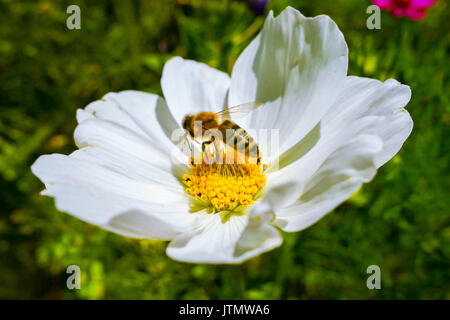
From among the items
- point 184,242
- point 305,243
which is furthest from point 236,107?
point 305,243

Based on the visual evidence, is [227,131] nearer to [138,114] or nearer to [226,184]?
[226,184]

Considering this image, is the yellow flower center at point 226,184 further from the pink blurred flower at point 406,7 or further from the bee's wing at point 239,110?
the pink blurred flower at point 406,7

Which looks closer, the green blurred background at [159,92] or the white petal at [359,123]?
the white petal at [359,123]

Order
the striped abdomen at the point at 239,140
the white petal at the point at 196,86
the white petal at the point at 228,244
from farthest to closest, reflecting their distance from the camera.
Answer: the white petal at the point at 196,86, the striped abdomen at the point at 239,140, the white petal at the point at 228,244

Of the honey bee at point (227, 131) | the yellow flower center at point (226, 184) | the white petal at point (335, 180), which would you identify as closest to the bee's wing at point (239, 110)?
the honey bee at point (227, 131)

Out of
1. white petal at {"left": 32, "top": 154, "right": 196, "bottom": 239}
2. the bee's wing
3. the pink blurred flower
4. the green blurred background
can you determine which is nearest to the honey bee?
the bee's wing

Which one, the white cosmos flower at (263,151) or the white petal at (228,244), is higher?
the white cosmos flower at (263,151)

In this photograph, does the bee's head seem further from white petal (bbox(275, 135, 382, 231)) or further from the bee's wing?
white petal (bbox(275, 135, 382, 231))

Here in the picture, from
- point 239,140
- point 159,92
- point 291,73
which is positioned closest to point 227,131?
point 239,140
